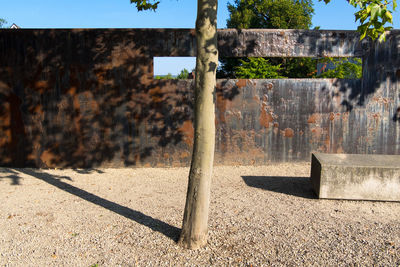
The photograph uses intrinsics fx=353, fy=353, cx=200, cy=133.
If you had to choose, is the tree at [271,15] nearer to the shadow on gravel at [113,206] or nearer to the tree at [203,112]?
the shadow on gravel at [113,206]

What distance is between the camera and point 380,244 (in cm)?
410

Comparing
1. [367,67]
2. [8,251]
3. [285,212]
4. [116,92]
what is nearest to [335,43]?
[367,67]

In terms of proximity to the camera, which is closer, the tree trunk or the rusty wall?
the tree trunk

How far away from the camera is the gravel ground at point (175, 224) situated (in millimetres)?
3840

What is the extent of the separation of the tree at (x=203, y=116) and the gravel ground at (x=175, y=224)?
39 cm

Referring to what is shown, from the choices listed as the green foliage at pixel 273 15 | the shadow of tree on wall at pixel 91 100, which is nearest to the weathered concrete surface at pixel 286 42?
the shadow of tree on wall at pixel 91 100

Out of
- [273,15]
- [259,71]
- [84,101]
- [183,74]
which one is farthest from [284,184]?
[273,15]

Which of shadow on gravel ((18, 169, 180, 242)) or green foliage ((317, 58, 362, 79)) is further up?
green foliage ((317, 58, 362, 79))

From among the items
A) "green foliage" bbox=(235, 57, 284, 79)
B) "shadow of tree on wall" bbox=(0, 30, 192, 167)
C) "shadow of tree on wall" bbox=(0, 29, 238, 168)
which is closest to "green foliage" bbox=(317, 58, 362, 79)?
"green foliage" bbox=(235, 57, 284, 79)

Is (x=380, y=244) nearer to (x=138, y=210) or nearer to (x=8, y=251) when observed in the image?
(x=138, y=210)

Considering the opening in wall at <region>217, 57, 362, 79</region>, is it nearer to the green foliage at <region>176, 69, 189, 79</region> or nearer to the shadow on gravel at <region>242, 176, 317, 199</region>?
the green foliage at <region>176, 69, 189, 79</region>

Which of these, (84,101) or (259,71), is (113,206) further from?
(259,71)

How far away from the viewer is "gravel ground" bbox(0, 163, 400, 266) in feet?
12.6

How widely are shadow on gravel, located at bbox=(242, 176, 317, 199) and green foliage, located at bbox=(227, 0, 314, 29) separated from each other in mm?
22079
